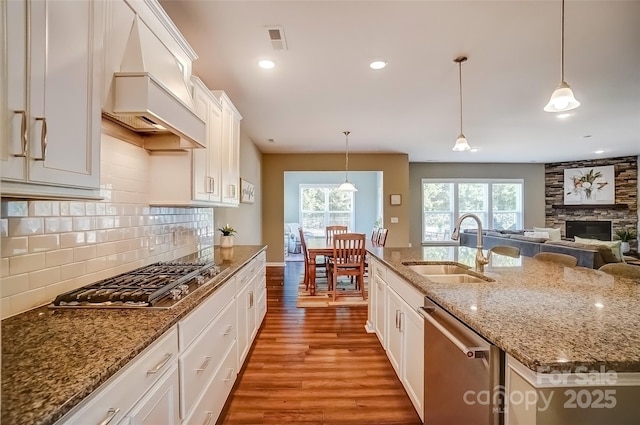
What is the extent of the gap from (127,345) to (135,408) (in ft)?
0.64

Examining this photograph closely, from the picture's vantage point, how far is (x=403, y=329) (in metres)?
2.01

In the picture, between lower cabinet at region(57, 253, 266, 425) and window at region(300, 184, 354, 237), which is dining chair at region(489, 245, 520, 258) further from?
window at region(300, 184, 354, 237)

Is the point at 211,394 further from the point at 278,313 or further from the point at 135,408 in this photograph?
the point at 278,313

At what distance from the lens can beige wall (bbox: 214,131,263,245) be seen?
421 centimetres

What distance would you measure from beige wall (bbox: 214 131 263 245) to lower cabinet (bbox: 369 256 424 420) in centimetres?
216

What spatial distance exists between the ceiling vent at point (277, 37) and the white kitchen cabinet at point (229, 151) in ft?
2.10

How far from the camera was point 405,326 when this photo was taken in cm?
196

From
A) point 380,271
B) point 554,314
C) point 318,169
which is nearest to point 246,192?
point 318,169

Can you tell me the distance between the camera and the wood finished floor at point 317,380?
191 cm

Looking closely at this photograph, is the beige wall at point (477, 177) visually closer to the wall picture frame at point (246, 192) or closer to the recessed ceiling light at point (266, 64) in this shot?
the wall picture frame at point (246, 192)

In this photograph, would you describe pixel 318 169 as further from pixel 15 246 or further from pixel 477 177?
pixel 15 246

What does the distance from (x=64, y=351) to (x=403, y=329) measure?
1.74 meters

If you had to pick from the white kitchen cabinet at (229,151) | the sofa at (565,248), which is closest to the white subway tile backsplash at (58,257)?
the white kitchen cabinet at (229,151)

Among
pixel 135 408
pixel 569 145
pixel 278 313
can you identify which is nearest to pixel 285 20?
pixel 135 408
